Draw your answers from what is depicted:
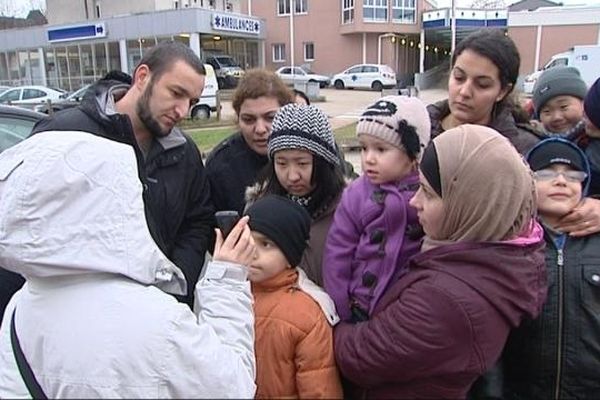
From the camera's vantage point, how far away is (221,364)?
4.16 ft

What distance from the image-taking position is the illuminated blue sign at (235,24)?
32906 mm

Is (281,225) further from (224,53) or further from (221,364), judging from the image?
→ (224,53)

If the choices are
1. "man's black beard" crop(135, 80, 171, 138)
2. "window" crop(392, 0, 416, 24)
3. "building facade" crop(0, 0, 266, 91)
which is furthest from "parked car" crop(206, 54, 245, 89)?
"man's black beard" crop(135, 80, 171, 138)

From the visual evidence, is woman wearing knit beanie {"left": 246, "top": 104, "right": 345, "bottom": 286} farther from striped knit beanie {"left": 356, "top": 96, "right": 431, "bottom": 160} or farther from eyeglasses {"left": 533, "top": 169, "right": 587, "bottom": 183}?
eyeglasses {"left": 533, "top": 169, "right": 587, "bottom": 183}

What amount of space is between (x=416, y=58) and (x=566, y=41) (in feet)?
37.9

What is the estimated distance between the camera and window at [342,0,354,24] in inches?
1512

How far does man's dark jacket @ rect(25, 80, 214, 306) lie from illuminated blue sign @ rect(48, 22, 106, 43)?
3496 cm

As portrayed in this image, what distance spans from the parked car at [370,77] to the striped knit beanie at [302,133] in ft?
110

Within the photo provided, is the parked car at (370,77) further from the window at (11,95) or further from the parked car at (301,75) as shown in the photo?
the window at (11,95)

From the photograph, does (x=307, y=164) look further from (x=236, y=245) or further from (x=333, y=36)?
(x=333, y=36)

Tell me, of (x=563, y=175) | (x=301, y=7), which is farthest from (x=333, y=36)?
(x=563, y=175)

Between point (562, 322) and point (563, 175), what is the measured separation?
484mm

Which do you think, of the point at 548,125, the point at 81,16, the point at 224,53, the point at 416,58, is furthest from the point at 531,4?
the point at 548,125

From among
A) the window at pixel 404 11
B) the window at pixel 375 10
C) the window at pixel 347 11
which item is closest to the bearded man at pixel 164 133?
the window at pixel 375 10
